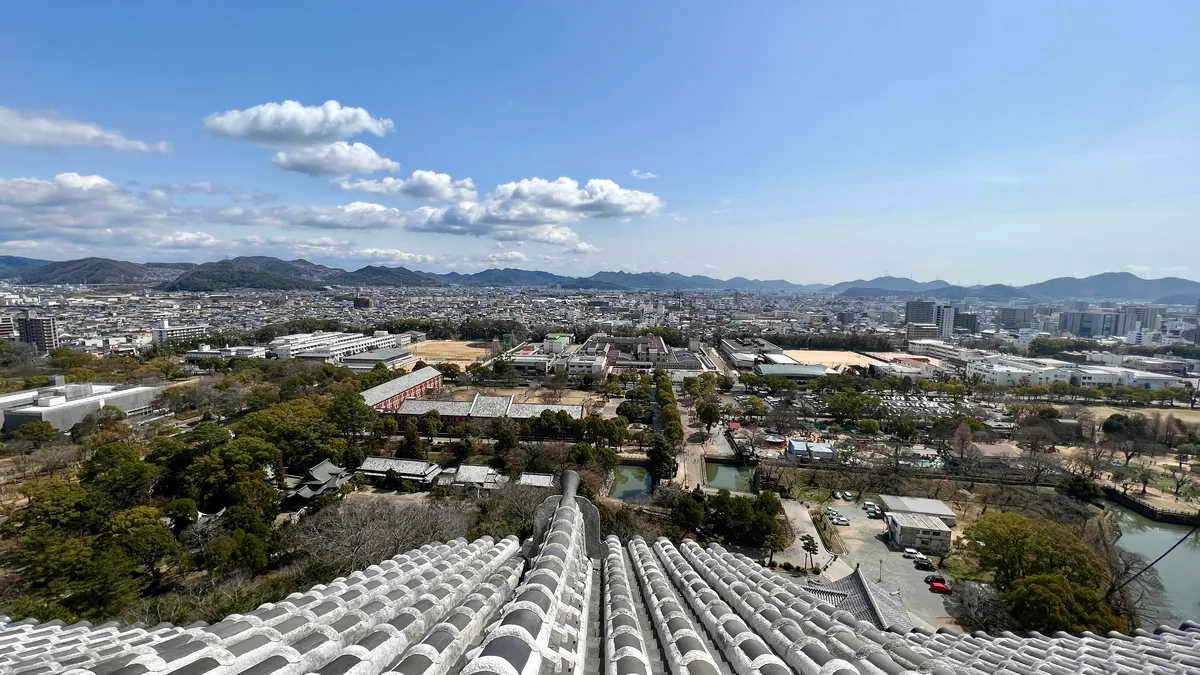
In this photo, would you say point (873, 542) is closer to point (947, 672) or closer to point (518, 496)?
point (518, 496)

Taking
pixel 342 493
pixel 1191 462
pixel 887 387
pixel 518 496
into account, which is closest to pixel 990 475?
pixel 1191 462

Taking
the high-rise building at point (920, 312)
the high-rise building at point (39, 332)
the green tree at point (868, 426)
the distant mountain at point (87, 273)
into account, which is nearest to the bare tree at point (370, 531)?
the green tree at point (868, 426)

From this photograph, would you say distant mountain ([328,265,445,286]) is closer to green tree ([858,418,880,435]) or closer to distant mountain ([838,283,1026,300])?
distant mountain ([838,283,1026,300])

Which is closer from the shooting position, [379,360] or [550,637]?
[550,637]

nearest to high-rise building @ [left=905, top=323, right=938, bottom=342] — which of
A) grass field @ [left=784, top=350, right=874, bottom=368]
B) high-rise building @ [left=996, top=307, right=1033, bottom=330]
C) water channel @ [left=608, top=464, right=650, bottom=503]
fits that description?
grass field @ [left=784, top=350, right=874, bottom=368]

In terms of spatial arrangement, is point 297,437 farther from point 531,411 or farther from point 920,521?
point 920,521

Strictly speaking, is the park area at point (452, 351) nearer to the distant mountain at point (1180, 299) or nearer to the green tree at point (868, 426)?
the green tree at point (868, 426)

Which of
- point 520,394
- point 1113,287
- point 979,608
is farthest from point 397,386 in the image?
point 1113,287
